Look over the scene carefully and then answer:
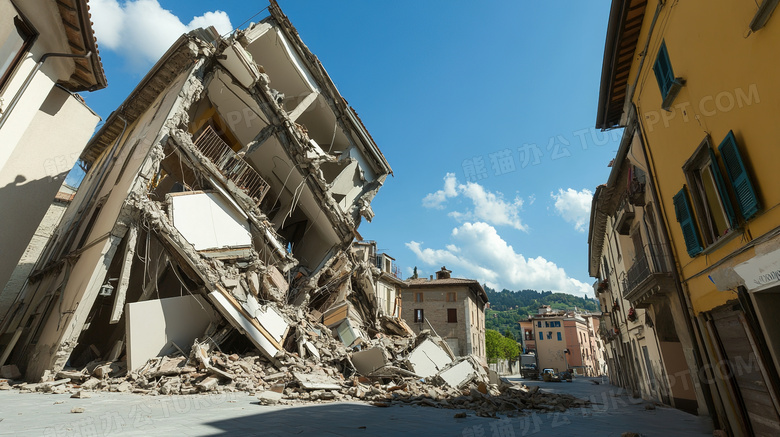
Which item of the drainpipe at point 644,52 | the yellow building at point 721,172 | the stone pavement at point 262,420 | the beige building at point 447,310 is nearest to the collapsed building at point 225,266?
the stone pavement at point 262,420

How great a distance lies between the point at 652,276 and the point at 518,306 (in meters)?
185

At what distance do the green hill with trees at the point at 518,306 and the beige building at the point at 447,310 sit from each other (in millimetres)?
91331

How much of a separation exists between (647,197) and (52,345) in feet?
54.3

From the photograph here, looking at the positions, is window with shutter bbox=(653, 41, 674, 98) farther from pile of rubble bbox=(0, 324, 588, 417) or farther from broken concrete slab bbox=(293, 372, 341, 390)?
broken concrete slab bbox=(293, 372, 341, 390)

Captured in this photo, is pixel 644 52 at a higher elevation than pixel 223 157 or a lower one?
lower

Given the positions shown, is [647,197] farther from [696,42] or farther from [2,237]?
[2,237]

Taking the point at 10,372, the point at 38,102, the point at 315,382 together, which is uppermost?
the point at 38,102

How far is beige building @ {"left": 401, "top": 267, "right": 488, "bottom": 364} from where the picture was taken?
121 feet

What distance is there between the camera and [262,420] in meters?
5.86

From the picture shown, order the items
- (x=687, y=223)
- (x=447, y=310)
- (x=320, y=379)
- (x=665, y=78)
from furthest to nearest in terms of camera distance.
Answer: (x=447, y=310)
(x=320, y=379)
(x=665, y=78)
(x=687, y=223)

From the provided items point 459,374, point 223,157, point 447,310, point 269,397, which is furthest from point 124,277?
point 447,310

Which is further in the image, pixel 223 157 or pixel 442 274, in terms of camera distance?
pixel 442 274

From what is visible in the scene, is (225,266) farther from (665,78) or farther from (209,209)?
(665,78)

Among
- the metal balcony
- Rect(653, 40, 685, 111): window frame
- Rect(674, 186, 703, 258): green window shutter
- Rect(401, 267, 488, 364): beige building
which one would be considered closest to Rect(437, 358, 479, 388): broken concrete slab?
the metal balcony
